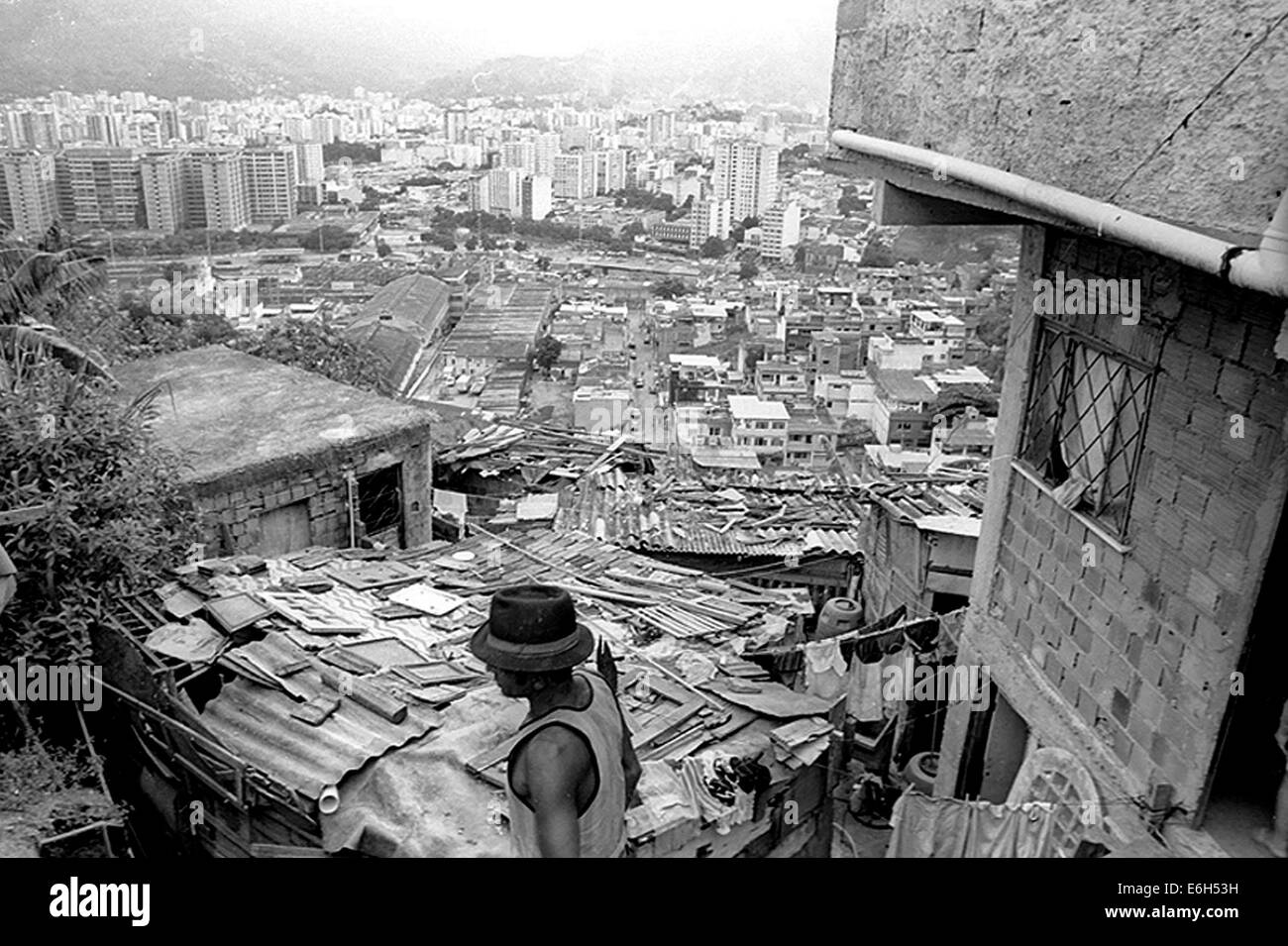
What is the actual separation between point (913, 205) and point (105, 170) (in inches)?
2466

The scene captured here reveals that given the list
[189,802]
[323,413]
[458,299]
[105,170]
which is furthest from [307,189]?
[189,802]

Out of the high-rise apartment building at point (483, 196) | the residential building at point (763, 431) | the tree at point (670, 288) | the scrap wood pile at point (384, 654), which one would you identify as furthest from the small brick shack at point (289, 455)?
the high-rise apartment building at point (483, 196)

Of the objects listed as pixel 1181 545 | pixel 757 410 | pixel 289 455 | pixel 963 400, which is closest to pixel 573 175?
pixel 757 410

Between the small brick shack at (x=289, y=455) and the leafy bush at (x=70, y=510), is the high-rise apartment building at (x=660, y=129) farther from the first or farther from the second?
the leafy bush at (x=70, y=510)

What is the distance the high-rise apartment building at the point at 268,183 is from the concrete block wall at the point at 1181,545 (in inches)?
3094

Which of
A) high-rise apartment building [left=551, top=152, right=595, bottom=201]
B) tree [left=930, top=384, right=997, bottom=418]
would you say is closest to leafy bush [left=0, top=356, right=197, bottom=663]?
tree [left=930, top=384, right=997, bottom=418]

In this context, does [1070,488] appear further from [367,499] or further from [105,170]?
[105,170]

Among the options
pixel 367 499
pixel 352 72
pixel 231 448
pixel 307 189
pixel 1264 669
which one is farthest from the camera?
pixel 352 72

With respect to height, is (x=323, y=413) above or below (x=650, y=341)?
above

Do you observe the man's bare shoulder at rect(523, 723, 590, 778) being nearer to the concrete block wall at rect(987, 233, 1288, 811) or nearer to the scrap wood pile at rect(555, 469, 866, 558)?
the concrete block wall at rect(987, 233, 1288, 811)

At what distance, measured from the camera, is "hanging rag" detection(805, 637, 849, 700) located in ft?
22.0

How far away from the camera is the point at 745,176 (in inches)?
3802

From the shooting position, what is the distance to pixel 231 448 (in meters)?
8.89
